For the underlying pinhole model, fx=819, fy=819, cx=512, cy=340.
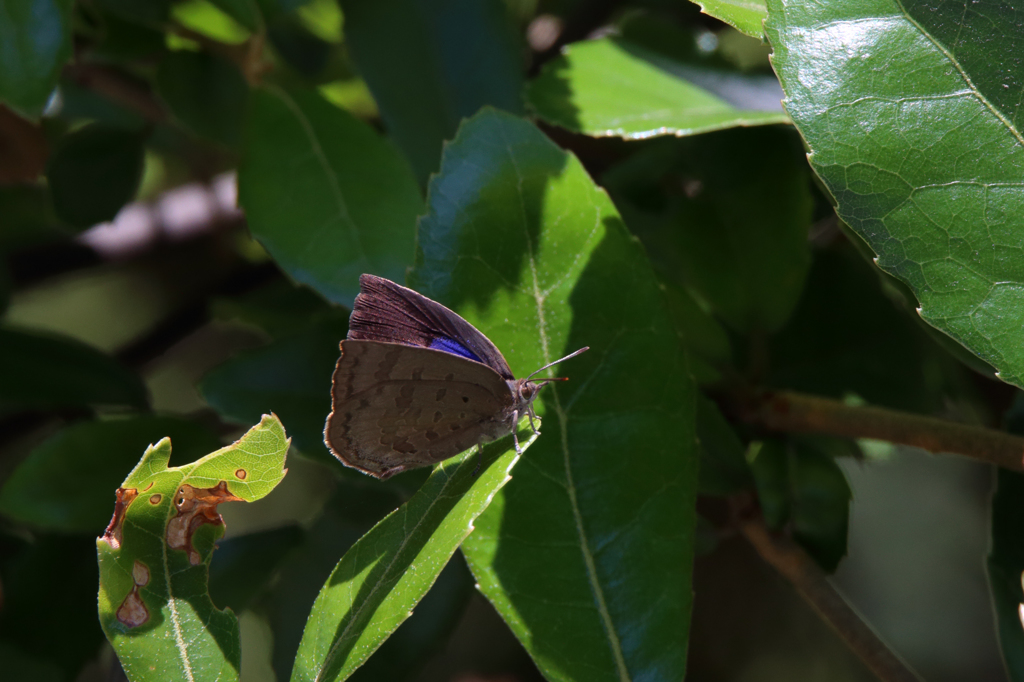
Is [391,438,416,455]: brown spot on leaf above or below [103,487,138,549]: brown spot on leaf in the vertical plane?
below

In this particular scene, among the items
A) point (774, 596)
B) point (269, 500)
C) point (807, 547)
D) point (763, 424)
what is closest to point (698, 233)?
point (763, 424)

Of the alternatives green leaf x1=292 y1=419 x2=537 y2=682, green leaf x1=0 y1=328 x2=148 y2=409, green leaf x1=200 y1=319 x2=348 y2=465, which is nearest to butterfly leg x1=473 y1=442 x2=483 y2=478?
green leaf x1=292 y1=419 x2=537 y2=682

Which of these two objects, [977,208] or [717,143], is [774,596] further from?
[977,208]

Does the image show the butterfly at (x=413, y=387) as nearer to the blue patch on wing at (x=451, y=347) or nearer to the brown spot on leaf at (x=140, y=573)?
the blue patch on wing at (x=451, y=347)

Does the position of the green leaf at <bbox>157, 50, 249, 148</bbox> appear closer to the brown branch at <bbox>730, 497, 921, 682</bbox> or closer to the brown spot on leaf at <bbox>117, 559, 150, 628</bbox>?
the brown spot on leaf at <bbox>117, 559, 150, 628</bbox>

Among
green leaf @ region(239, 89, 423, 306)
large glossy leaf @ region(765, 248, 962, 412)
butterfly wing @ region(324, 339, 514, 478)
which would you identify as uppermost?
green leaf @ region(239, 89, 423, 306)

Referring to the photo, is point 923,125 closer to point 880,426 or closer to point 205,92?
point 880,426
